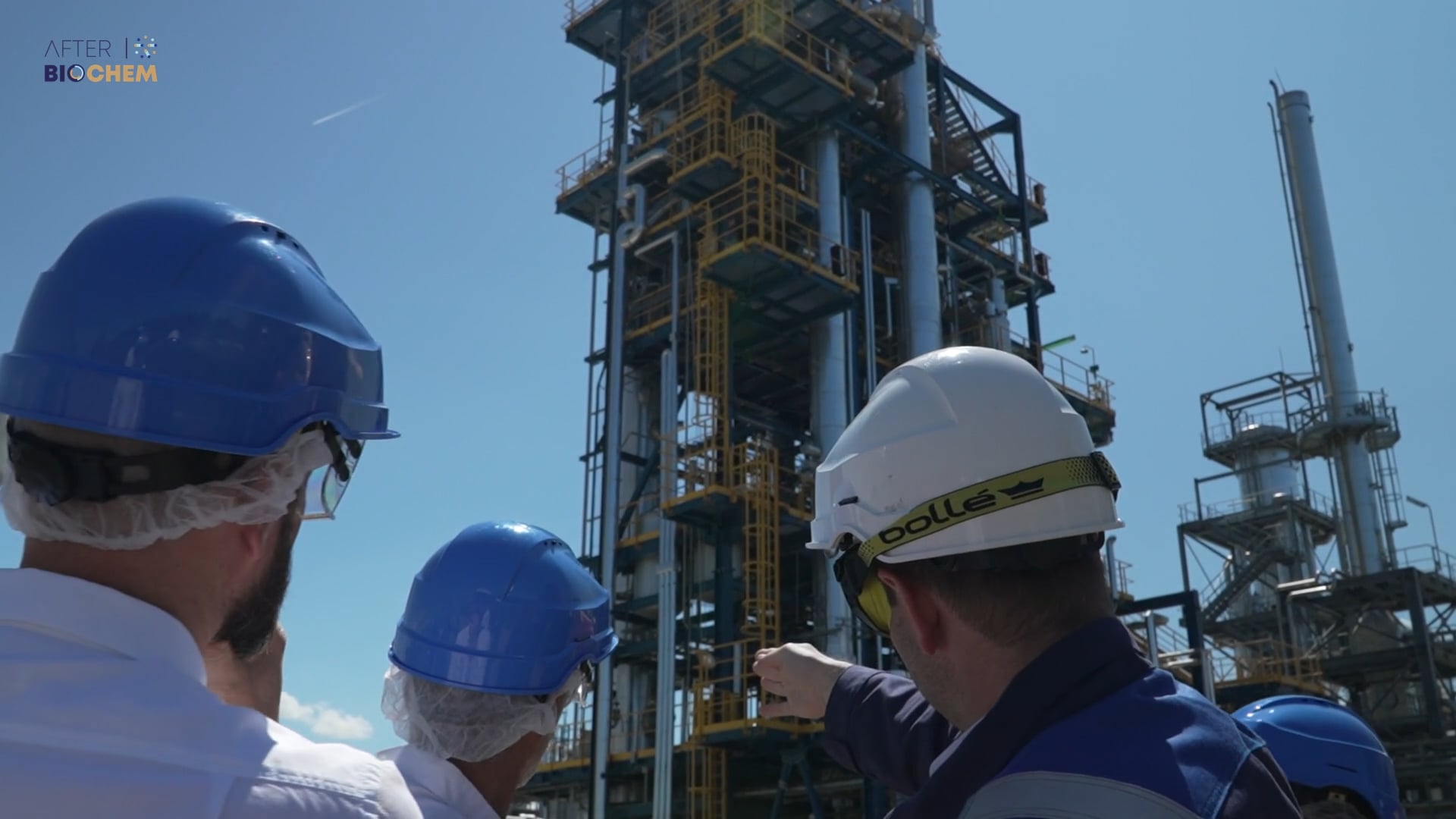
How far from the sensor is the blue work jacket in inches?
61.6

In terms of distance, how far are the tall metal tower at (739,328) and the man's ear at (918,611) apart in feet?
56.2

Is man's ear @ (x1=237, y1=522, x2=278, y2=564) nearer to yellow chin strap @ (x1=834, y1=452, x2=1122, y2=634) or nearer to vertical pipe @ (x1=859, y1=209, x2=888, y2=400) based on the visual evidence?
yellow chin strap @ (x1=834, y1=452, x2=1122, y2=634)

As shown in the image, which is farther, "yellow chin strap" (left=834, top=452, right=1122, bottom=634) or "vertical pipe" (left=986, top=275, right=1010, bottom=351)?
"vertical pipe" (left=986, top=275, right=1010, bottom=351)

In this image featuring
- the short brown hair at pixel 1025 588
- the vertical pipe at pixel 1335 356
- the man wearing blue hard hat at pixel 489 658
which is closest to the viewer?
the short brown hair at pixel 1025 588

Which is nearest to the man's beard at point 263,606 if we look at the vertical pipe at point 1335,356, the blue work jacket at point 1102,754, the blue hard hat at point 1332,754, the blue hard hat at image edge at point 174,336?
the blue hard hat at image edge at point 174,336

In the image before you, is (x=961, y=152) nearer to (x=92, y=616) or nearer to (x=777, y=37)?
(x=777, y=37)

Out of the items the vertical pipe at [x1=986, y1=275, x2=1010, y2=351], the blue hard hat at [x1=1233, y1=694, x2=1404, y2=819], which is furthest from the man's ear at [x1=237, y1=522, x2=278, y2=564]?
the vertical pipe at [x1=986, y1=275, x2=1010, y2=351]

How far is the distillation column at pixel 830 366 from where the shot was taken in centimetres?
1964

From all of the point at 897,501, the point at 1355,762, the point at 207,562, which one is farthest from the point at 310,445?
the point at 1355,762

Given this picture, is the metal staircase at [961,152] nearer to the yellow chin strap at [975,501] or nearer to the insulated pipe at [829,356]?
the insulated pipe at [829,356]

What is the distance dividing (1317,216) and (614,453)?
817 inches

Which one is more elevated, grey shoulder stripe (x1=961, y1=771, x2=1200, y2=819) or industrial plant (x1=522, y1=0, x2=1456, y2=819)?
industrial plant (x1=522, y1=0, x2=1456, y2=819)

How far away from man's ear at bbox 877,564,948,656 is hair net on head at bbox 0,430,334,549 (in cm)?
104

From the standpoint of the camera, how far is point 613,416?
22781mm
